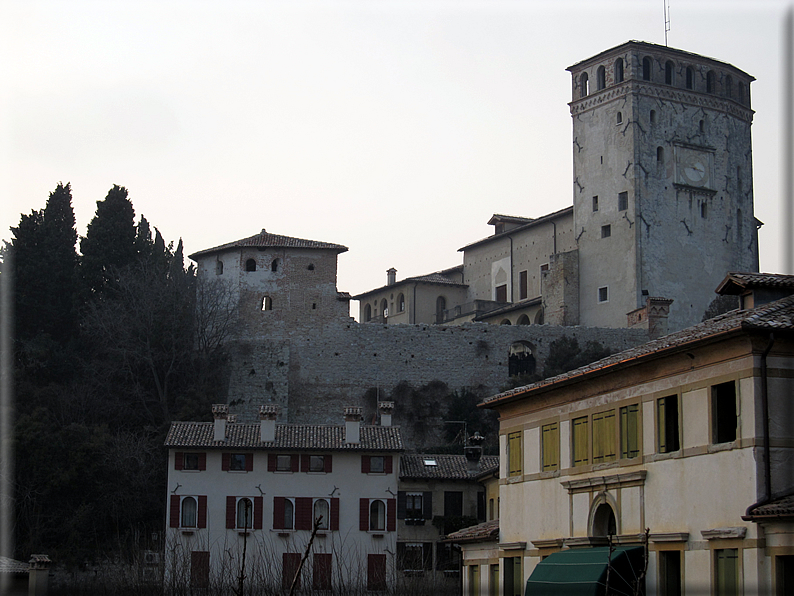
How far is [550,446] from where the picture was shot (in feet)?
86.6

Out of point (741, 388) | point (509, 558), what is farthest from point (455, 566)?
point (741, 388)

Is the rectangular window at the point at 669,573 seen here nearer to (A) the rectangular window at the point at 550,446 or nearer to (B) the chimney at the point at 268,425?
(A) the rectangular window at the point at 550,446

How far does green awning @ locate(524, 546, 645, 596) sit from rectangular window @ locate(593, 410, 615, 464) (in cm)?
176

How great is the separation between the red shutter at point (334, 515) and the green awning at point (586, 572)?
1777 centimetres

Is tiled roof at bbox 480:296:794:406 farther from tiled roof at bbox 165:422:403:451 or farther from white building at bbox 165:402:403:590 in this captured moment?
tiled roof at bbox 165:422:403:451

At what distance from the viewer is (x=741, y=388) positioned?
1981 cm

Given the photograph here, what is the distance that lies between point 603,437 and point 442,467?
19350 millimetres

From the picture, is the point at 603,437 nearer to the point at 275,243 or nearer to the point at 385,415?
the point at 385,415

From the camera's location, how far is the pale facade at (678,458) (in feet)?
63.5

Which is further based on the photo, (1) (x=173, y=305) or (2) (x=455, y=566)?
(1) (x=173, y=305)

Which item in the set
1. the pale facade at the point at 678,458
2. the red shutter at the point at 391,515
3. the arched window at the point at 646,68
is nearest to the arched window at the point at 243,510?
the red shutter at the point at 391,515

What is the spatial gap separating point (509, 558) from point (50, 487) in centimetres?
2229

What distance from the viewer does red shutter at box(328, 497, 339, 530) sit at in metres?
41.5

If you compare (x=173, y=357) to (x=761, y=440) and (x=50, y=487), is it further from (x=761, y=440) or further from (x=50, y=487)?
(x=761, y=440)
